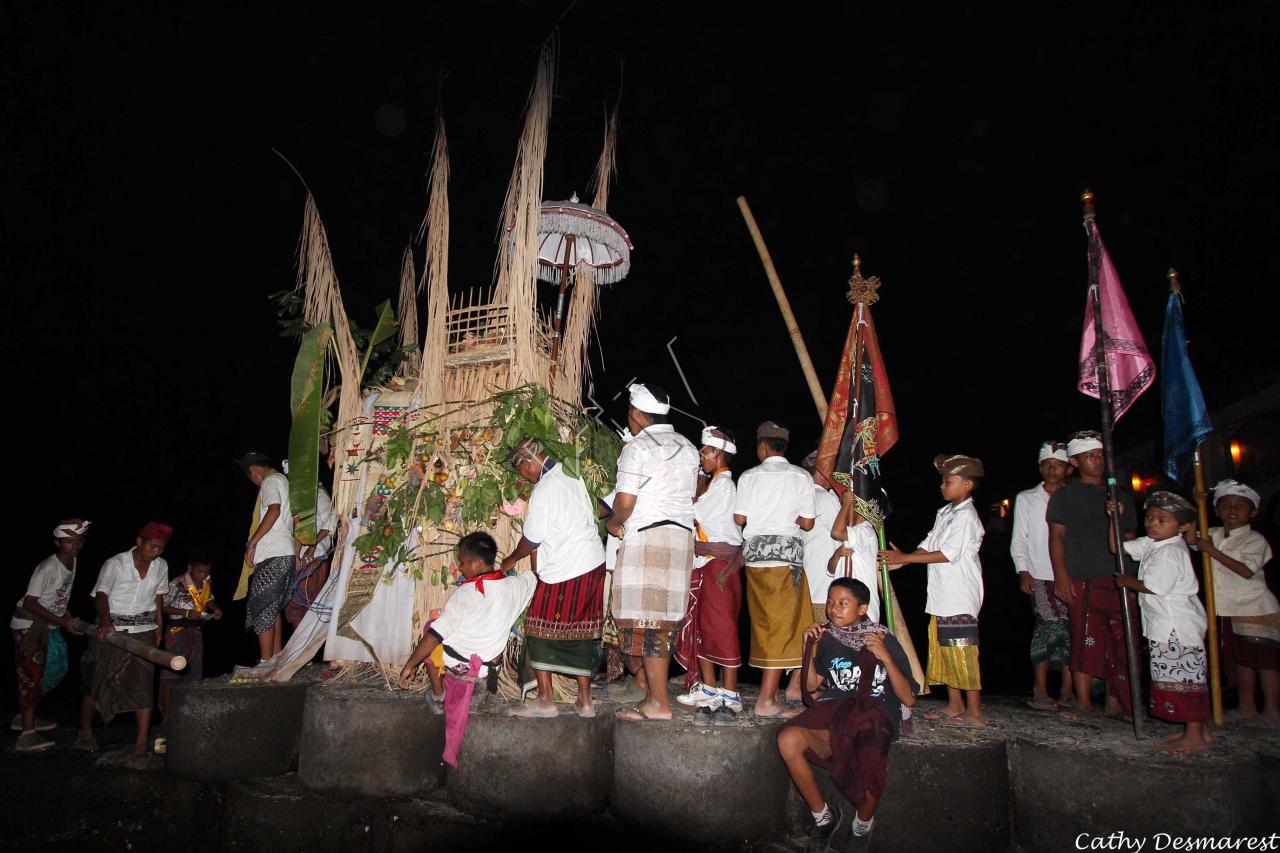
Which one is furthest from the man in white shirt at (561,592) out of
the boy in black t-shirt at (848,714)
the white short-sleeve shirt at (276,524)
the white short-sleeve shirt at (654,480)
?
the white short-sleeve shirt at (276,524)

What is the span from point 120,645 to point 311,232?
3094 millimetres

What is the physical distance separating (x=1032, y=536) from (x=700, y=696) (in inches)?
100

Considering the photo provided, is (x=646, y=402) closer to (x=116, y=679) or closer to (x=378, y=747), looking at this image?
(x=378, y=747)

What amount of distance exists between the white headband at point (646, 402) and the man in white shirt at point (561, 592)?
56 centimetres

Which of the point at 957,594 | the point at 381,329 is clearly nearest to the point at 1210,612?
the point at 957,594

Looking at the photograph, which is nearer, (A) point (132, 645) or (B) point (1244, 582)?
(B) point (1244, 582)

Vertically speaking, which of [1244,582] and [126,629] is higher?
[1244,582]

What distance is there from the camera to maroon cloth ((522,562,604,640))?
3.95 metres

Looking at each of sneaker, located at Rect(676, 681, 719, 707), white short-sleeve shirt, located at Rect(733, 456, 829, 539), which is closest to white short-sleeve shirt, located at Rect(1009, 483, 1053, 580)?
white short-sleeve shirt, located at Rect(733, 456, 829, 539)

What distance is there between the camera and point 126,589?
534cm

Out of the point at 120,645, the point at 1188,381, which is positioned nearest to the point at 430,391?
the point at 120,645

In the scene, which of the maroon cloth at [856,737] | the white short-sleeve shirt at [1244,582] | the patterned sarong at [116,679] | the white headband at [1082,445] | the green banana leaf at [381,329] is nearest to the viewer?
the maroon cloth at [856,737]

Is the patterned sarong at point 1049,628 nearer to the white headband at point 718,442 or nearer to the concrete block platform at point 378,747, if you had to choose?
the white headband at point 718,442

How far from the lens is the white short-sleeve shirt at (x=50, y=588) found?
214 inches
